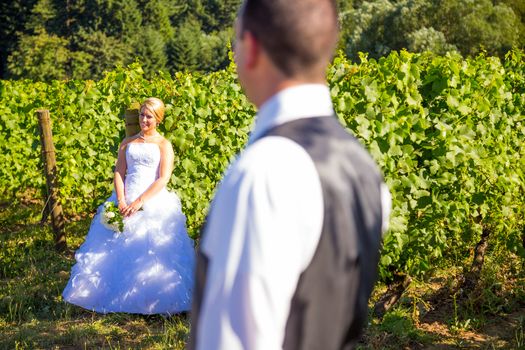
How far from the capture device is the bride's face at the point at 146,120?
19.9ft

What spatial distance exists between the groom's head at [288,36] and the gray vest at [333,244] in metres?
0.12

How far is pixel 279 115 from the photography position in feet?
4.34

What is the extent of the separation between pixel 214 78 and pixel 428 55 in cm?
244

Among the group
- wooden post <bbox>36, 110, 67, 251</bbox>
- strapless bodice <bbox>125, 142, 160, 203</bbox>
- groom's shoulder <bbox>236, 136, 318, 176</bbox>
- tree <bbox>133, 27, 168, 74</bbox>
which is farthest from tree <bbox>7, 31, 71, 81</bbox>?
groom's shoulder <bbox>236, 136, 318, 176</bbox>

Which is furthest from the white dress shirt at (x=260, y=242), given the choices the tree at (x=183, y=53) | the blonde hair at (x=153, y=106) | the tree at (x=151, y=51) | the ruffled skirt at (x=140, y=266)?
the tree at (x=183, y=53)

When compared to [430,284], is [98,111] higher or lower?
higher

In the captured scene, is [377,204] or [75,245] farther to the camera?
[75,245]

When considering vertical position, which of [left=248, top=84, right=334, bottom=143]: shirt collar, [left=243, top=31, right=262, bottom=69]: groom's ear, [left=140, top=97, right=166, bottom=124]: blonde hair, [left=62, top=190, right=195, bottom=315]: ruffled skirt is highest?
[left=140, top=97, right=166, bottom=124]: blonde hair

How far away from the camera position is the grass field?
5.11 m

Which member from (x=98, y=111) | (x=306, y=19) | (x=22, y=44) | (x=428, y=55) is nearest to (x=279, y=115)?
(x=306, y=19)

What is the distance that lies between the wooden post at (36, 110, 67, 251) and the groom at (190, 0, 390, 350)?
7019 mm

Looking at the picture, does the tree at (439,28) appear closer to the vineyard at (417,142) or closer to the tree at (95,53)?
the tree at (95,53)

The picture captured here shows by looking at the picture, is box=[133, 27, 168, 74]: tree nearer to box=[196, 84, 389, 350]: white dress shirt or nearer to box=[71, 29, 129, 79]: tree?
box=[71, 29, 129, 79]: tree

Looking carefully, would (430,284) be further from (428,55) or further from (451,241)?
(428,55)
